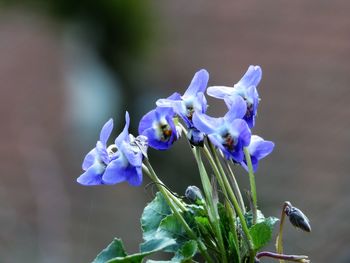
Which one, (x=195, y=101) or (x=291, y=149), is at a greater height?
(x=195, y=101)

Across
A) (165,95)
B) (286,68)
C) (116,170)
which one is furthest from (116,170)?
(286,68)

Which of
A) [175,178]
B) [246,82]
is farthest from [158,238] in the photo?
[175,178]

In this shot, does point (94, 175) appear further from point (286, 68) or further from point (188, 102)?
point (286, 68)

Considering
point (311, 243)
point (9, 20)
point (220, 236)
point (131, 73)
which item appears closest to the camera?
point (220, 236)

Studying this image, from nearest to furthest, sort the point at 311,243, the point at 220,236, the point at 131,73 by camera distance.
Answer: the point at 220,236, the point at 311,243, the point at 131,73

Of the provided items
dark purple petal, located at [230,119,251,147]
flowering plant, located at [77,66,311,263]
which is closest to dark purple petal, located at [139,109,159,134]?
flowering plant, located at [77,66,311,263]

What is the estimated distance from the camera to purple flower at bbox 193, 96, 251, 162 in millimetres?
817

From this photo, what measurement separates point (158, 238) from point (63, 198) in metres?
4.18

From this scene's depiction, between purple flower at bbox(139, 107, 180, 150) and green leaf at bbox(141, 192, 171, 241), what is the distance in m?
0.06

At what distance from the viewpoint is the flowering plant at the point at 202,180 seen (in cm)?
82

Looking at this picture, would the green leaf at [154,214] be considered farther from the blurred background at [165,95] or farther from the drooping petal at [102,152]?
the blurred background at [165,95]

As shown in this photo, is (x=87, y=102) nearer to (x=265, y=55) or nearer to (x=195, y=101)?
(x=265, y=55)

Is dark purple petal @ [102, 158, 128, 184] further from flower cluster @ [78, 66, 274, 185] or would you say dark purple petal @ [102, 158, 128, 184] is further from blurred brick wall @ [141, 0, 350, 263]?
blurred brick wall @ [141, 0, 350, 263]

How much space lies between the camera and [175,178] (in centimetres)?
375
